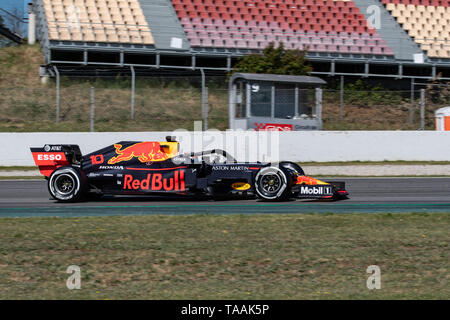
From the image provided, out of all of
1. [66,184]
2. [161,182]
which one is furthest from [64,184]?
[161,182]

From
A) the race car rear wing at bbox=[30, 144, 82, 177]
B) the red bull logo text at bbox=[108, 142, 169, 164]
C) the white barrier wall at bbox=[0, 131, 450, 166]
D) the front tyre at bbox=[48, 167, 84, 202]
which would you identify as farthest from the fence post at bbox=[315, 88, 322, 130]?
the front tyre at bbox=[48, 167, 84, 202]

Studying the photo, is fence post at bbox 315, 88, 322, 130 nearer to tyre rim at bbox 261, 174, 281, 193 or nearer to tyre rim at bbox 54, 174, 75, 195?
tyre rim at bbox 261, 174, 281, 193

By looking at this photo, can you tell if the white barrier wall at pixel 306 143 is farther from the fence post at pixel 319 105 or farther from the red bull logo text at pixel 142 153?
the red bull logo text at pixel 142 153

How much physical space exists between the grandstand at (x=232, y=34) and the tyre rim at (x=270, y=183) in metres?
12.6

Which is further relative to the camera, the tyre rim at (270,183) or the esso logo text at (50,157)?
the esso logo text at (50,157)

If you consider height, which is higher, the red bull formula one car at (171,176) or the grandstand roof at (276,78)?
the grandstand roof at (276,78)

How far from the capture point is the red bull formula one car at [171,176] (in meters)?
10.4

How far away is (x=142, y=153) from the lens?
10.6m

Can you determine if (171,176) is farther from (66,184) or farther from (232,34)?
(232,34)

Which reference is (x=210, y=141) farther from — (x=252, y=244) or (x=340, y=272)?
(x=340, y=272)

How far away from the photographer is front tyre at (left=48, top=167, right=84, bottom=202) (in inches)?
417

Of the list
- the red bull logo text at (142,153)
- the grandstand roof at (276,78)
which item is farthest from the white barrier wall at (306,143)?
the red bull logo text at (142,153)

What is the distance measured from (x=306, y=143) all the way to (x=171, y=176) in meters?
8.30

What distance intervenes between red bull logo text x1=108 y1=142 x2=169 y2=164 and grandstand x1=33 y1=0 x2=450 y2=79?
11.7 m
